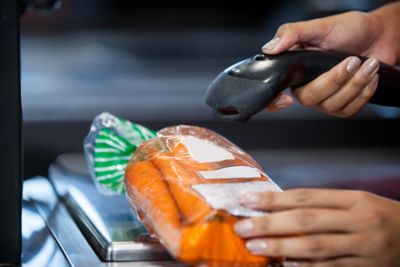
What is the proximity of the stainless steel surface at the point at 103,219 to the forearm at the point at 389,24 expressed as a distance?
463mm

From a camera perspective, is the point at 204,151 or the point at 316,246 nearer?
the point at 316,246

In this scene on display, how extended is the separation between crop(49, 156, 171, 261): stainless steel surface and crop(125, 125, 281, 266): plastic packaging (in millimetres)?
62

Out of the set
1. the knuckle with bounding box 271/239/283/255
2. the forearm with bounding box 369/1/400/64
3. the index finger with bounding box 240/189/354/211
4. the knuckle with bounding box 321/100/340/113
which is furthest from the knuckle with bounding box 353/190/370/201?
the forearm with bounding box 369/1/400/64

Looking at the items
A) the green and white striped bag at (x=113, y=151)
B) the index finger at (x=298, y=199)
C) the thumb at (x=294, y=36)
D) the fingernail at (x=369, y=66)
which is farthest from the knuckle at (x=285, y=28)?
the index finger at (x=298, y=199)

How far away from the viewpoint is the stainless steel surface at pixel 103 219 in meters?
0.99

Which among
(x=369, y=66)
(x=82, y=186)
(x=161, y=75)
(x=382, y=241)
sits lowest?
(x=161, y=75)

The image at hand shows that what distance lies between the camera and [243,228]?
0.79 meters

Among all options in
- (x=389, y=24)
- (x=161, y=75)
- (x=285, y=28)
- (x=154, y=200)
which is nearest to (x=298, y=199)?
(x=154, y=200)

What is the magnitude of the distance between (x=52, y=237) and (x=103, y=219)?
0.06 meters

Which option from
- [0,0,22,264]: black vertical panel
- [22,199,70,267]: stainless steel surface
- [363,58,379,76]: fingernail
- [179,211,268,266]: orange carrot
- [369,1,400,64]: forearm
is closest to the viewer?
[179,211,268,266]: orange carrot

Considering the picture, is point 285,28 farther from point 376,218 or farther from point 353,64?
point 376,218

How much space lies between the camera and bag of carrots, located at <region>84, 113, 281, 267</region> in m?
0.78

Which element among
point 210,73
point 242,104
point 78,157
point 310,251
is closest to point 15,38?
point 242,104

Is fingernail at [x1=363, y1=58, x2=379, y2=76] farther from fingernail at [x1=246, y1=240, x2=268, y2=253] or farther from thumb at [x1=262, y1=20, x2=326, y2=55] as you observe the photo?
fingernail at [x1=246, y1=240, x2=268, y2=253]
